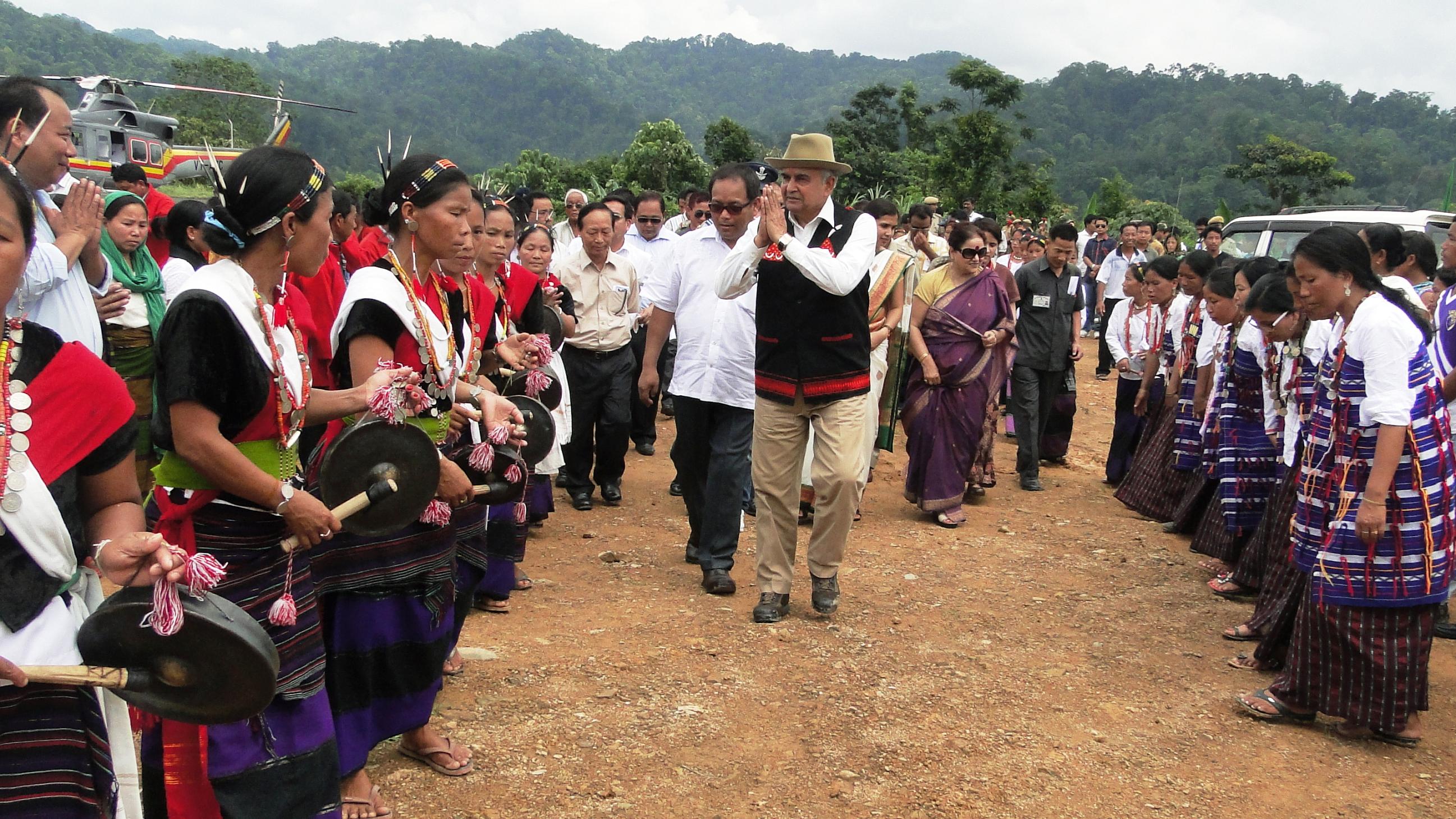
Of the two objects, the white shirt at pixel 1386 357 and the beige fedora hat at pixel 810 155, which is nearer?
the white shirt at pixel 1386 357

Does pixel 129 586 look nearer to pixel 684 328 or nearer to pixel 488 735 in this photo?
pixel 488 735

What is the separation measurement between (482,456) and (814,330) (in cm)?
210

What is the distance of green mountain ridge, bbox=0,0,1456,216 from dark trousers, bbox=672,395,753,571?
82.3 feet

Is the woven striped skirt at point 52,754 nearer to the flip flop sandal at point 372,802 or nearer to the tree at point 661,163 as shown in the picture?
the flip flop sandal at point 372,802

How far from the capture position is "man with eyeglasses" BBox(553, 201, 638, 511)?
24.2 ft

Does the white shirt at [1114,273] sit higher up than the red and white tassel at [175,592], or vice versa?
the white shirt at [1114,273]

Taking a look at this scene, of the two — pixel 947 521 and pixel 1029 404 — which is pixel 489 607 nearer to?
pixel 947 521

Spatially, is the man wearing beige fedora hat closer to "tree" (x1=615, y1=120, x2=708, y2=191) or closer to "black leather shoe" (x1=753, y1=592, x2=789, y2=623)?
"black leather shoe" (x1=753, y1=592, x2=789, y2=623)

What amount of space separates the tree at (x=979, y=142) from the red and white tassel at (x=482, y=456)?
30.3 metres

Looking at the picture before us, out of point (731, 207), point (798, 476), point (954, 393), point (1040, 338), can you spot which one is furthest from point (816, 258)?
point (1040, 338)

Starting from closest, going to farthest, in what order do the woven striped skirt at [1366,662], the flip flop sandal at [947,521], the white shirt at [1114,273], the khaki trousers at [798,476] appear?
the woven striped skirt at [1366,662]
the khaki trousers at [798,476]
the flip flop sandal at [947,521]
the white shirt at [1114,273]

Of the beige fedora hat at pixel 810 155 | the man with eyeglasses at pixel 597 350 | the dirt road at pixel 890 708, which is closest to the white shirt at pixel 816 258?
the beige fedora hat at pixel 810 155

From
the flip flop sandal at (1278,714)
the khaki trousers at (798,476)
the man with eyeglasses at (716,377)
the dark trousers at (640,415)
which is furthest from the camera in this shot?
the dark trousers at (640,415)

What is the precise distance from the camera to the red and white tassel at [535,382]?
434 centimetres
